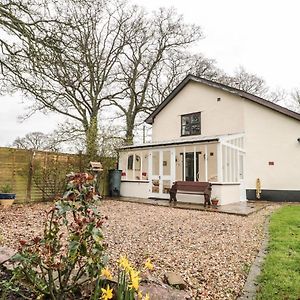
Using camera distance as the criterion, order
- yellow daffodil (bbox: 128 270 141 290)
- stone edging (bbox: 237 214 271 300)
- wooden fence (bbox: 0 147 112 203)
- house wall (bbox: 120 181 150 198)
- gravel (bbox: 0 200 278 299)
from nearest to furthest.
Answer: yellow daffodil (bbox: 128 270 141 290) < stone edging (bbox: 237 214 271 300) < gravel (bbox: 0 200 278 299) < wooden fence (bbox: 0 147 112 203) < house wall (bbox: 120 181 150 198)

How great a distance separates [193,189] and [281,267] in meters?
7.72

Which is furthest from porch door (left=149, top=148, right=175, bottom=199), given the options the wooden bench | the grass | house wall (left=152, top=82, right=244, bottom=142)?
the grass

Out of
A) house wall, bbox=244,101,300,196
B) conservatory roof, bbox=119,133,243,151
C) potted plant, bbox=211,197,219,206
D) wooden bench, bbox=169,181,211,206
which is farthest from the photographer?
house wall, bbox=244,101,300,196

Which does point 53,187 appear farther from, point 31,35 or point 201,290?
point 201,290

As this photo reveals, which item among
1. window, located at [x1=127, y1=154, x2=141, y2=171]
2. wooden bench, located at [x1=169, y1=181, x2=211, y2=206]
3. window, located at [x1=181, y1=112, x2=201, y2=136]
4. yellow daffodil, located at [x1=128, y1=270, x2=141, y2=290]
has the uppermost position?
window, located at [x1=181, y1=112, x2=201, y2=136]

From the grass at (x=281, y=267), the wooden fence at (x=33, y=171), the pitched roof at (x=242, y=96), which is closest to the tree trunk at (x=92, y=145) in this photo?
the wooden fence at (x=33, y=171)

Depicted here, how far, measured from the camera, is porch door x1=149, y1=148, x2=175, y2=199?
13.7 metres

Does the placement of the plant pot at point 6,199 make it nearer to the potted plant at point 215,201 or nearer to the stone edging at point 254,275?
the potted plant at point 215,201

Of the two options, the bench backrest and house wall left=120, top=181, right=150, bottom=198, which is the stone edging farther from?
house wall left=120, top=181, right=150, bottom=198

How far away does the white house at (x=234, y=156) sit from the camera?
13.5 m

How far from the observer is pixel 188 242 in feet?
17.9

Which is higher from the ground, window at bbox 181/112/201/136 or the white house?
window at bbox 181/112/201/136

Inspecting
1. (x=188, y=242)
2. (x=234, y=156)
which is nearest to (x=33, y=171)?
(x=188, y=242)

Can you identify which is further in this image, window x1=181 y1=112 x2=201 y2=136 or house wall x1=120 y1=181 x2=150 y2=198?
window x1=181 y1=112 x2=201 y2=136
